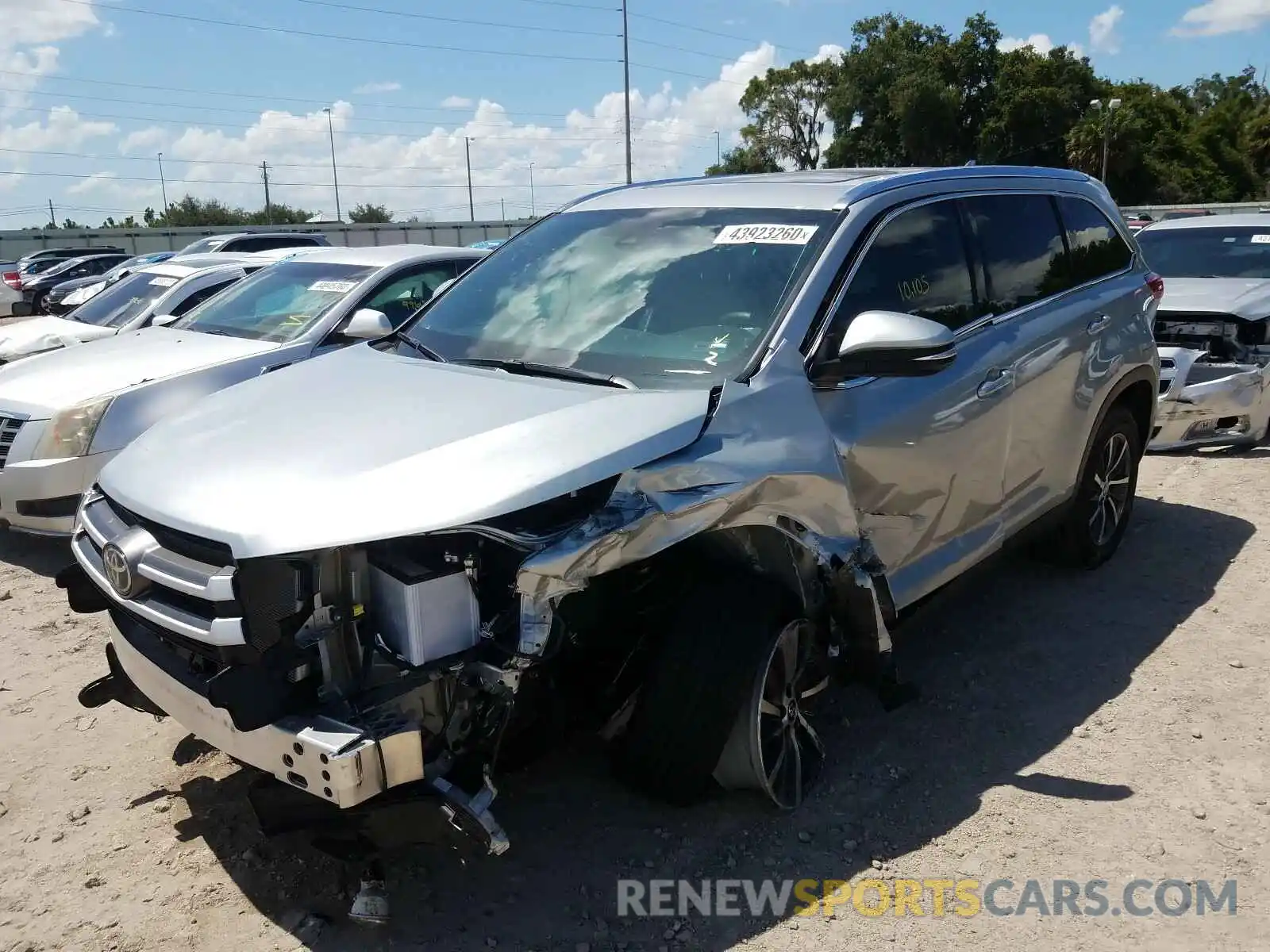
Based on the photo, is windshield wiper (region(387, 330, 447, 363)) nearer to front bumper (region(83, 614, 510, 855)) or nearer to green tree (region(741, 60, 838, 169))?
front bumper (region(83, 614, 510, 855))

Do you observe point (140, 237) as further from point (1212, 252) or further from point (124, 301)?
point (1212, 252)

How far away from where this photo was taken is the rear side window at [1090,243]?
15.7 ft

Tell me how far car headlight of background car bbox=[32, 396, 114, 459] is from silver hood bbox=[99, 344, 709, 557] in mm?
2715

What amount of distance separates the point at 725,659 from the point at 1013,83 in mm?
57920

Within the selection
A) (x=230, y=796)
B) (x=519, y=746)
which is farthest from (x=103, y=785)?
(x=519, y=746)

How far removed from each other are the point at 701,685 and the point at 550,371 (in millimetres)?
1122

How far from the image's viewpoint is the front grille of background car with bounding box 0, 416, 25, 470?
5.66 m

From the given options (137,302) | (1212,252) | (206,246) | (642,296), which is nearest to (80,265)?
(206,246)

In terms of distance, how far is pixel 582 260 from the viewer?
3.89m

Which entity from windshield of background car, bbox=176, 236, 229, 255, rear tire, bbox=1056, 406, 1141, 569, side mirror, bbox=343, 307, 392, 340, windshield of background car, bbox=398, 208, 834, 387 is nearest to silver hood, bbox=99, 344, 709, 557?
windshield of background car, bbox=398, 208, 834, 387

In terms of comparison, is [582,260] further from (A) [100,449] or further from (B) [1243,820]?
(A) [100,449]

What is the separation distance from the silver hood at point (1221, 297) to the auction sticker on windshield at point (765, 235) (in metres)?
5.42

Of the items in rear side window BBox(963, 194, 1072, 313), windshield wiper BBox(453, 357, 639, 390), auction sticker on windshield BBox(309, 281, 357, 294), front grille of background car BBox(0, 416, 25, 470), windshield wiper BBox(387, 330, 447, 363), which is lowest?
front grille of background car BBox(0, 416, 25, 470)

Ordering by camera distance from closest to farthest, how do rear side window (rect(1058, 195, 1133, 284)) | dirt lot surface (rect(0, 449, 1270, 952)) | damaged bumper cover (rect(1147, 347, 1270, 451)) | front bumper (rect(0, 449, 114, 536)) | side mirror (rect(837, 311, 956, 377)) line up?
1. dirt lot surface (rect(0, 449, 1270, 952))
2. side mirror (rect(837, 311, 956, 377))
3. rear side window (rect(1058, 195, 1133, 284))
4. front bumper (rect(0, 449, 114, 536))
5. damaged bumper cover (rect(1147, 347, 1270, 451))
